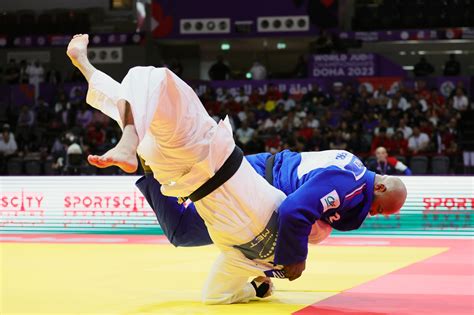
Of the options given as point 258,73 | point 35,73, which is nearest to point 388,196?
point 258,73

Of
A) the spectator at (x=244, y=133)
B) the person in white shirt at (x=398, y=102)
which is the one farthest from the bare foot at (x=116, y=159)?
the person in white shirt at (x=398, y=102)

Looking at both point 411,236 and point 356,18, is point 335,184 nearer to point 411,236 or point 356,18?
point 411,236

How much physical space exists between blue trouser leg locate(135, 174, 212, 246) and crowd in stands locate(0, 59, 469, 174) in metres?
10.7

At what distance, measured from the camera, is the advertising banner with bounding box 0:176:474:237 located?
443 inches

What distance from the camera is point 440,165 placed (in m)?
15.3

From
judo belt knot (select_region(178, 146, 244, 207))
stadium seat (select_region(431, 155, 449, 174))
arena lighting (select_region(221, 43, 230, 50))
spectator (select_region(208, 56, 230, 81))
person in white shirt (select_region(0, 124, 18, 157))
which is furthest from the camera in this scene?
arena lighting (select_region(221, 43, 230, 50))

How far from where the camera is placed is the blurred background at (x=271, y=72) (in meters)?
17.5

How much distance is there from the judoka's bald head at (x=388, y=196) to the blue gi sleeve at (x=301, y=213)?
0.95 ft

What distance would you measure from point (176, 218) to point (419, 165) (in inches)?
415

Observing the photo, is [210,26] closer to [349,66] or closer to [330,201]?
[349,66]

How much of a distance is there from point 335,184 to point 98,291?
2037 millimetres

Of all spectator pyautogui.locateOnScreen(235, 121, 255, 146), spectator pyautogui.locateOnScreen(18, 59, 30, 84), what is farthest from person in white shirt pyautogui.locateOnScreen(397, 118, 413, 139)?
spectator pyautogui.locateOnScreen(18, 59, 30, 84)

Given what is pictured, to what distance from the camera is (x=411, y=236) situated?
445 inches

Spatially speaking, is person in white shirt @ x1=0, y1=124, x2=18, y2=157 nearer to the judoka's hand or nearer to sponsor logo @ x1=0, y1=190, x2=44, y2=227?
sponsor logo @ x1=0, y1=190, x2=44, y2=227
